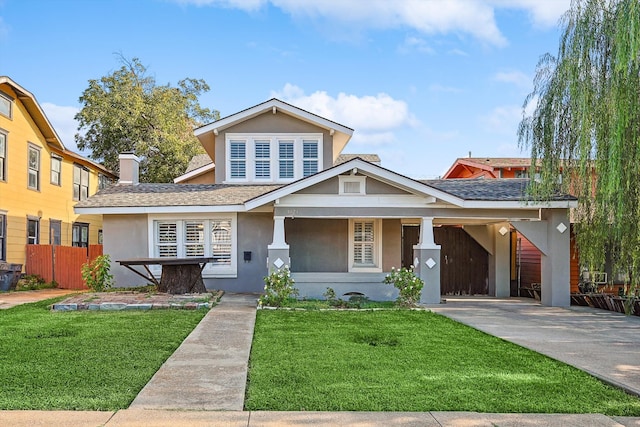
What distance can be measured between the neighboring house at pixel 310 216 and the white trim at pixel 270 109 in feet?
0.13

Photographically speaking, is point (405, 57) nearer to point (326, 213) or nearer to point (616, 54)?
point (326, 213)

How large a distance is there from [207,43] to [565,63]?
10513mm

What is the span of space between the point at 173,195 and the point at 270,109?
4.02 m

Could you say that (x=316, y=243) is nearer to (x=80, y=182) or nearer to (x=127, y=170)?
(x=127, y=170)

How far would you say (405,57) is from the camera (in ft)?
61.5

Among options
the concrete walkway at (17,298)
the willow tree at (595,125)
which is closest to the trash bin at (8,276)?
the concrete walkway at (17,298)

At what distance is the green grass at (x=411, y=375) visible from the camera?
5535 mm

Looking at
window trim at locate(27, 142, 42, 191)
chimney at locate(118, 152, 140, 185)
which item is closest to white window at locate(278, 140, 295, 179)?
chimney at locate(118, 152, 140, 185)

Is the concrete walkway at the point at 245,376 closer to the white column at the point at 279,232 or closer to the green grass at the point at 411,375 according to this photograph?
the green grass at the point at 411,375

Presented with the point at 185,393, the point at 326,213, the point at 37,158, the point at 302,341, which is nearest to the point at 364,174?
the point at 326,213

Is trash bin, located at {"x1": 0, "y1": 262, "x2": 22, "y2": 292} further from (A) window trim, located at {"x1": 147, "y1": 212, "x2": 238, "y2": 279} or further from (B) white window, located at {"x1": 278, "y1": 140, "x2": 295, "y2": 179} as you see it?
(B) white window, located at {"x1": 278, "y1": 140, "x2": 295, "y2": 179}

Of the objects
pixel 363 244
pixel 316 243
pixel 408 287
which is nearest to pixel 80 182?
pixel 316 243

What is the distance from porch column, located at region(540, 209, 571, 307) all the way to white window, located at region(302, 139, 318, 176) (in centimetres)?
713

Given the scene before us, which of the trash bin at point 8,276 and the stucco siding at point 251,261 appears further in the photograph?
the trash bin at point 8,276
